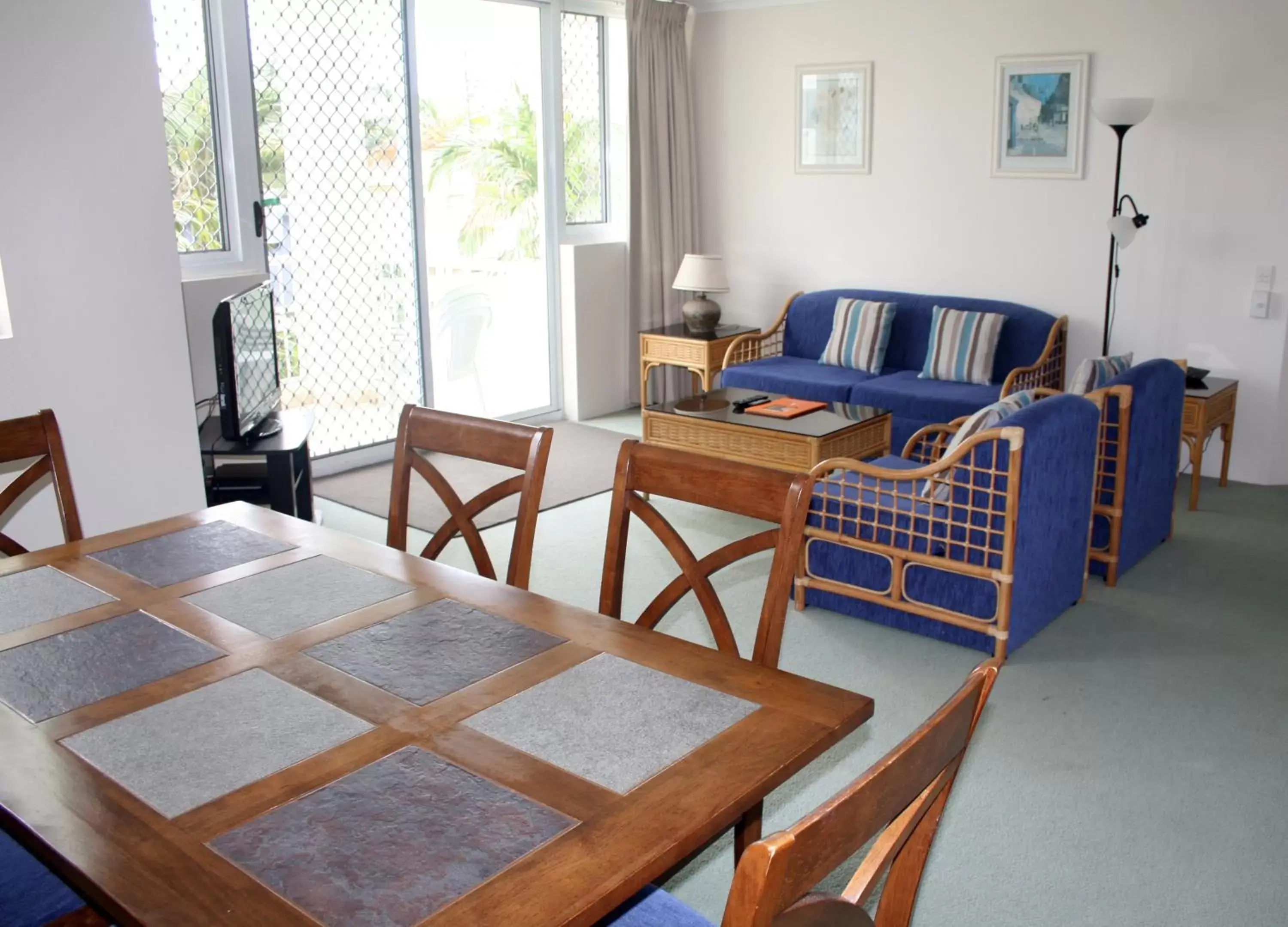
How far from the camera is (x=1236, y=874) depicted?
243cm

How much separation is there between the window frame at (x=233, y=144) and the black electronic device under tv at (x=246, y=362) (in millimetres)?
415

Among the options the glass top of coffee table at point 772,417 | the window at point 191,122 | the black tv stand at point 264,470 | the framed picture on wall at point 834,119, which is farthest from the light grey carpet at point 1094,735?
the framed picture on wall at point 834,119

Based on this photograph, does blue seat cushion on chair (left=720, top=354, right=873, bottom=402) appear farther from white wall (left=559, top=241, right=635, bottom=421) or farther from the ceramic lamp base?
white wall (left=559, top=241, right=635, bottom=421)

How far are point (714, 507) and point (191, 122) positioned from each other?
3547mm

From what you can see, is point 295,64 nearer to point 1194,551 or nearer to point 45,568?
point 45,568

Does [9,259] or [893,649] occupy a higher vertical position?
[9,259]

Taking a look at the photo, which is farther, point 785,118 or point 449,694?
point 785,118

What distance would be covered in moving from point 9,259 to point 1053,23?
4.68m

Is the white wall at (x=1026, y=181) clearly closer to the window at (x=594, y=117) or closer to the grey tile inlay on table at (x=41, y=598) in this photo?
the window at (x=594, y=117)

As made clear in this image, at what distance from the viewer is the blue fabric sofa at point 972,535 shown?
10.9 ft

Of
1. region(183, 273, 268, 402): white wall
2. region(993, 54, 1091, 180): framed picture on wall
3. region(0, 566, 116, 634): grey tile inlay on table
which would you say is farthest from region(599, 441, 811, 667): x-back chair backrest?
region(993, 54, 1091, 180): framed picture on wall

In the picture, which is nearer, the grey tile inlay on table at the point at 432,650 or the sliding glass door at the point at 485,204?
the grey tile inlay on table at the point at 432,650

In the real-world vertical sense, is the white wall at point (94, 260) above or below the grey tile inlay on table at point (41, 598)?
above

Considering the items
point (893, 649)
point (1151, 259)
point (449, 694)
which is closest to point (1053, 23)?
point (1151, 259)
